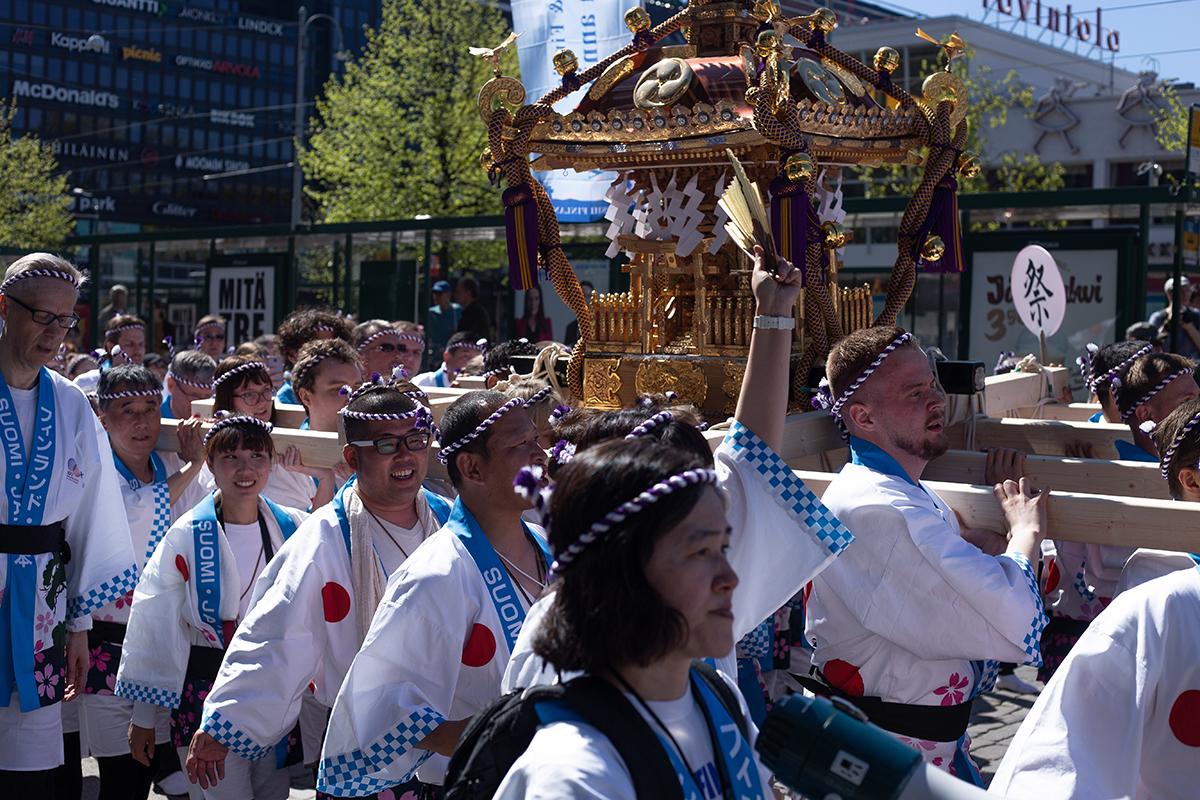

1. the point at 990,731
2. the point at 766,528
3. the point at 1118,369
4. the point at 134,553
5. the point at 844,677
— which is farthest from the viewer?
the point at 990,731

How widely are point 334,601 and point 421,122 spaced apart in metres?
22.8

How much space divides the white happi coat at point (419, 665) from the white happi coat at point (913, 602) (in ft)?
2.96

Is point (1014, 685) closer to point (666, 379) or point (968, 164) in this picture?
point (968, 164)

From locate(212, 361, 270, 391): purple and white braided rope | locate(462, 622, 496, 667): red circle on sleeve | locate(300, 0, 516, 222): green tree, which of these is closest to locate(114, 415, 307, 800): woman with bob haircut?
locate(212, 361, 270, 391): purple and white braided rope

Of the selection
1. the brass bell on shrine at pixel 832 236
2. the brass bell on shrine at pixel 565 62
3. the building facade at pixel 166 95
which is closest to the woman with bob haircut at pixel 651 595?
the brass bell on shrine at pixel 832 236

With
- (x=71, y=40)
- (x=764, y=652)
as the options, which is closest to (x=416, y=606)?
(x=764, y=652)

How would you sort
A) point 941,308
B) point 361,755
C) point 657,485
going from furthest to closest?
1. point 941,308
2. point 361,755
3. point 657,485

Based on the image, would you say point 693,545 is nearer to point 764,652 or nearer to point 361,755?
point 361,755

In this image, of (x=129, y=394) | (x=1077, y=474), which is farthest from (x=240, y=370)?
(x=1077, y=474)

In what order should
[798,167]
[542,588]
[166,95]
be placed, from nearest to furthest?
[542,588]
[798,167]
[166,95]

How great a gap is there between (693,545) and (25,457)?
322 cm

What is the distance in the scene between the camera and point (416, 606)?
3.11 meters

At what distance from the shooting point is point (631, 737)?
1.91 metres

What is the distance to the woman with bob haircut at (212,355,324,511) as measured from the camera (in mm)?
5633
